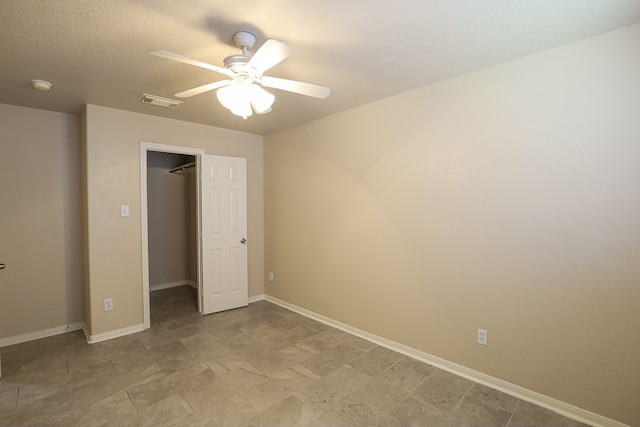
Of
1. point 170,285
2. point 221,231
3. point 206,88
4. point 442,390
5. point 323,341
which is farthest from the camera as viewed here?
point 170,285

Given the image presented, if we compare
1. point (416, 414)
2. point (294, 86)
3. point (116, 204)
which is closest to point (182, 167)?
point (116, 204)

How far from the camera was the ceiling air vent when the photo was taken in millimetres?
2924

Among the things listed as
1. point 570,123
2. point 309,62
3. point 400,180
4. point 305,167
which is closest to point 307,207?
point 305,167

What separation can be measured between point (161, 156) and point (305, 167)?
2756 millimetres

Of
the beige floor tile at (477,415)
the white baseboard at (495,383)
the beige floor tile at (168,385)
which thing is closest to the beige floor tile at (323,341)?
the white baseboard at (495,383)

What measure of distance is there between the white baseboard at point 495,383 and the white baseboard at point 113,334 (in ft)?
7.29

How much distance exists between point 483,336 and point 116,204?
376 cm

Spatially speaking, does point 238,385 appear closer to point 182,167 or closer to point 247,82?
point 247,82

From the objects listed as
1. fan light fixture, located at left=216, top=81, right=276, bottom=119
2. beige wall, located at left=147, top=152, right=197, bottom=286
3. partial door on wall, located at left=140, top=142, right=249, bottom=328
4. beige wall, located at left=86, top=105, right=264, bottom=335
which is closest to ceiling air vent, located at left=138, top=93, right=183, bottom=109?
beige wall, located at left=86, top=105, right=264, bottom=335

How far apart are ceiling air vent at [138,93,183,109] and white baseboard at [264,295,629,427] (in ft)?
9.56

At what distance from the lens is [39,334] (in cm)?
333

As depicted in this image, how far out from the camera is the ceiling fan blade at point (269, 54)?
1.55 metres

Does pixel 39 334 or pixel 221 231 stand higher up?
pixel 221 231

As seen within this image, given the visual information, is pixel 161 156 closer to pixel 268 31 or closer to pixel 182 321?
pixel 182 321
